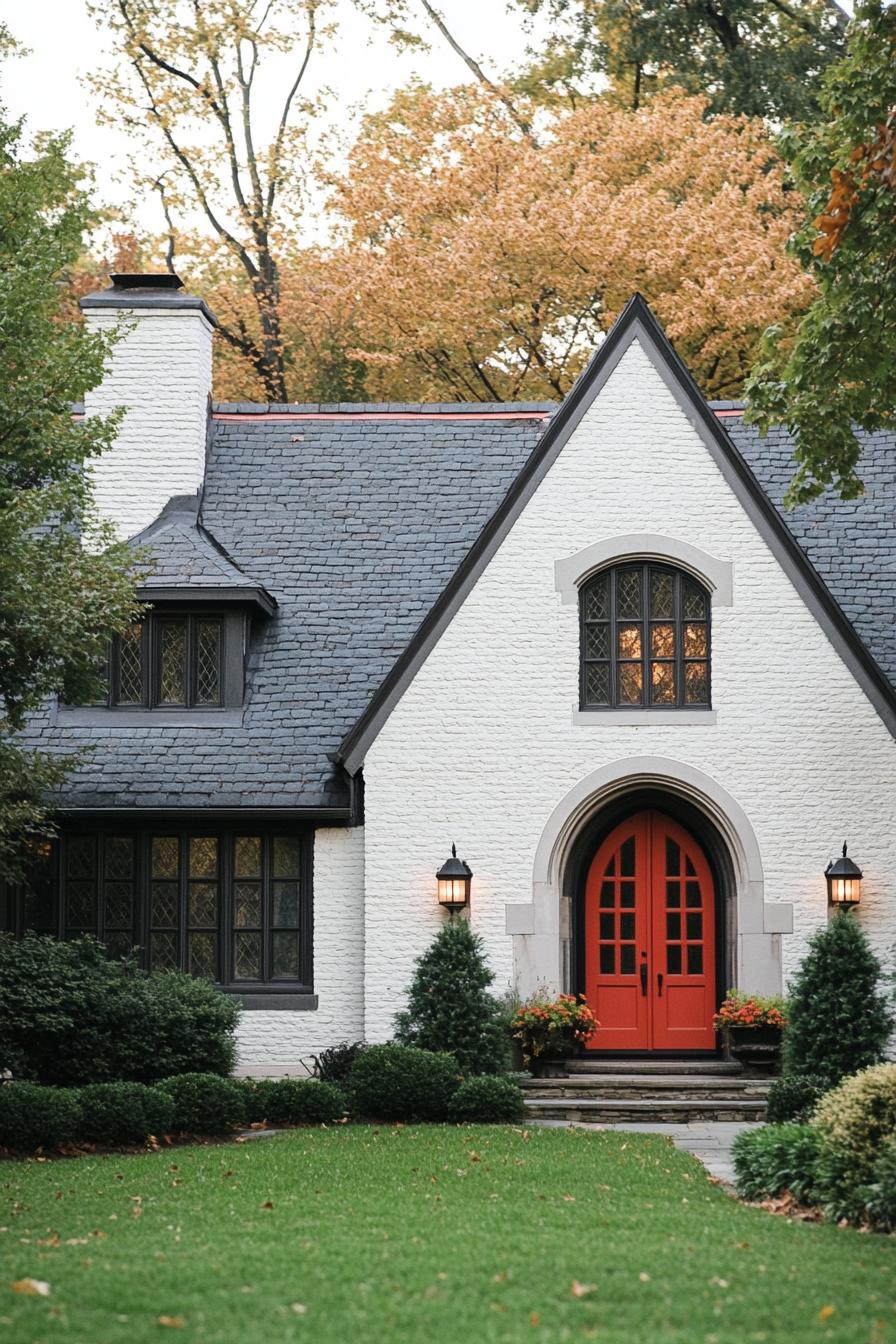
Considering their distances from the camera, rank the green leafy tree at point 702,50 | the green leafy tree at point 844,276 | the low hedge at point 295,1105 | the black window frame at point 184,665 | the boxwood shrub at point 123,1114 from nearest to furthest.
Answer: the green leafy tree at point 844,276 < the boxwood shrub at point 123,1114 < the low hedge at point 295,1105 < the black window frame at point 184,665 < the green leafy tree at point 702,50

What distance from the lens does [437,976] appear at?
53.1 ft

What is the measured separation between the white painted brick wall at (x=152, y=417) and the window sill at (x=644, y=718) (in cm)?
571

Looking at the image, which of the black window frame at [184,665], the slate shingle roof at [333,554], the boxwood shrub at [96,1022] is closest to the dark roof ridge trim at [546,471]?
the slate shingle roof at [333,554]

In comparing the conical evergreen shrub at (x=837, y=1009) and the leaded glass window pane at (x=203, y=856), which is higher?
the leaded glass window pane at (x=203, y=856)

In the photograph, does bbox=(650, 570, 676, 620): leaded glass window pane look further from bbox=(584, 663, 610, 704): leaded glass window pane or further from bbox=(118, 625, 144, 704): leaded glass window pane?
bbox=(118, 625, 144, 704): leaded glass window pane

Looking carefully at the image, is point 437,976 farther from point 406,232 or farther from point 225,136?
point 225,136

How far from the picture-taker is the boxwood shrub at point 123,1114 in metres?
13.6

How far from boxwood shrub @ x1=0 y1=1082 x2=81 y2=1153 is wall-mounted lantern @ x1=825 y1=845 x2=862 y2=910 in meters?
7.57

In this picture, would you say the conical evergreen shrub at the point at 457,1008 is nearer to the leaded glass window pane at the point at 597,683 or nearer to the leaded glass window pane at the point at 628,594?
the leaded glass window pane at the point at 597,683

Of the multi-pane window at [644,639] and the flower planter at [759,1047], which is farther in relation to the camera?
the multi-pane window at [644,639]

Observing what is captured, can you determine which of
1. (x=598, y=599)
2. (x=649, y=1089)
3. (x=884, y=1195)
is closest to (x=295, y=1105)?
(x=649, y=1089)

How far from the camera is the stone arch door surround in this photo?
1664cm

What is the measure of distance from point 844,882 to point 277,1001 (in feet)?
19.2

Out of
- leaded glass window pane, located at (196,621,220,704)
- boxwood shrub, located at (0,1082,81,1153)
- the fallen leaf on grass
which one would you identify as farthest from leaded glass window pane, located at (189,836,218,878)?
the fallen leaf on grass
